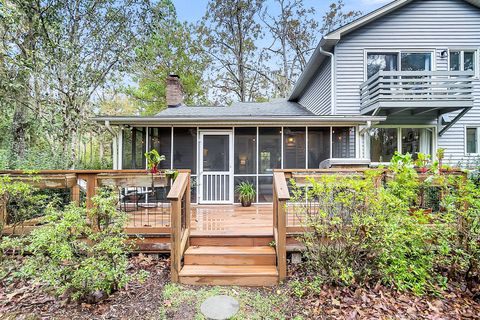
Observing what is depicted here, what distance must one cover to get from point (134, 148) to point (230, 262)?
436 cm

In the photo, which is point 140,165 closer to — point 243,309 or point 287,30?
point 243,309

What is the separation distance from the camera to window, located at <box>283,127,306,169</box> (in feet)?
21.6

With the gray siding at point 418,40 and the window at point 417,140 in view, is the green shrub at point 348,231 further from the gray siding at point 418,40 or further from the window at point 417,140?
the window at point 417,140

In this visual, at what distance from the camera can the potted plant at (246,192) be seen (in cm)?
628

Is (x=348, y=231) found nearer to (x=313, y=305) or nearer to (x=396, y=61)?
(x=313, y=305)

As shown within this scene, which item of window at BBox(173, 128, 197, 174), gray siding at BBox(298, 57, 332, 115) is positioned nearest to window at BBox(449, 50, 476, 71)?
gray siding at BBox(298, 57, 332, 115)

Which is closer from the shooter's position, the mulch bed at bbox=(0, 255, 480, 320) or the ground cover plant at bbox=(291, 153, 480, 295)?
the mulch bed at bbox=(0, 255, 480, 320)

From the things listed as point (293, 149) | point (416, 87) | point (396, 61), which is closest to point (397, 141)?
point (416, 87)

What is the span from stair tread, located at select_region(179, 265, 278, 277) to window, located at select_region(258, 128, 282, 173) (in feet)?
11.6

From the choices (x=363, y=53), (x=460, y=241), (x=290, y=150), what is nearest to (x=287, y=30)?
(x=363, y=53)

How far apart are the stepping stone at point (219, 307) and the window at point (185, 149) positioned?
414cm

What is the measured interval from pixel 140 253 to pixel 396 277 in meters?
A: 3.48

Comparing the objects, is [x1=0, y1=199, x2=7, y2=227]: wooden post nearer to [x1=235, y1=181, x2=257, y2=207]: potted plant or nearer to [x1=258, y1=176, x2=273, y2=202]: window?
[x1=235, y1=181, x2=257, y2=207]: potted plant

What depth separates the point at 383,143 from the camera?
7824mm
